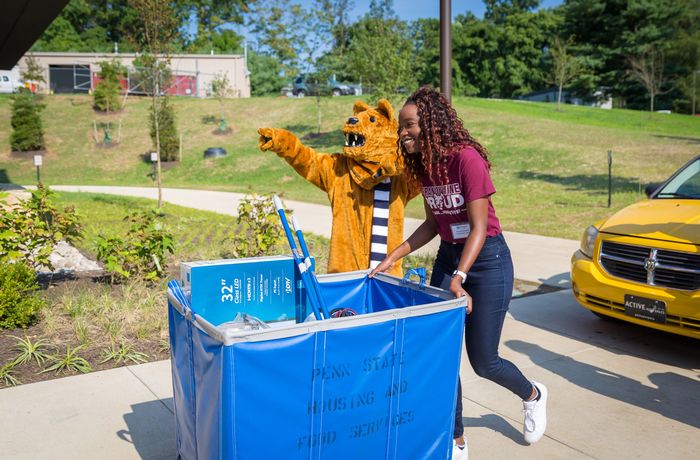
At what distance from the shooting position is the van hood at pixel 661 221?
16.0 ft

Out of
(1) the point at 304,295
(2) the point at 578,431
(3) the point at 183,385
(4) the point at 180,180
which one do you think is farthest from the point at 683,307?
(4) the point at 180,180

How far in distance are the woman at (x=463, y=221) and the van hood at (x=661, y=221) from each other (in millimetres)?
2318

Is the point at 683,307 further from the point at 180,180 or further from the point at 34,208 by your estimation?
the point at 180,180

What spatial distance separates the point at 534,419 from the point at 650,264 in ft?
6.90

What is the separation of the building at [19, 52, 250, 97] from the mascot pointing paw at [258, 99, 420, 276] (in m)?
39.2

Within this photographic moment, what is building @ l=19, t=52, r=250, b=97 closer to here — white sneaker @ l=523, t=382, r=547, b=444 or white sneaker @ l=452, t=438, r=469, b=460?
white sneaker @ l=523, t=382, r=547, b=444

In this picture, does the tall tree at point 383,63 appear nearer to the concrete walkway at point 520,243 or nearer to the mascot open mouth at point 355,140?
the concrete walkway at point 520,243

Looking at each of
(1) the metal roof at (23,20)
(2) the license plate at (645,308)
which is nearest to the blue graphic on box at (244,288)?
(2) the license plate at (645,308)

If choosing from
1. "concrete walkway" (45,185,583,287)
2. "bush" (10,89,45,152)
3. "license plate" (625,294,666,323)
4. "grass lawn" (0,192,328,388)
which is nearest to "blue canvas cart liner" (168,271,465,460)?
"grass lawn" (0,192,328,388)

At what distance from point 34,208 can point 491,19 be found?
73.2 m

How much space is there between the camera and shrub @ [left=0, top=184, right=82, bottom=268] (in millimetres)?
5980

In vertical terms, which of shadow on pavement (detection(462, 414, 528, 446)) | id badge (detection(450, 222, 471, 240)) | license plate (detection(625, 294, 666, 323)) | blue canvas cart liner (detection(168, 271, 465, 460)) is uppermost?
id badge (detection(450, 222, 471, 240))

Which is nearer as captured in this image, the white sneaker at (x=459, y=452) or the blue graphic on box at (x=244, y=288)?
the blue graphic on box at (x=244, y=288)

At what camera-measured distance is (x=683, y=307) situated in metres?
4.62
